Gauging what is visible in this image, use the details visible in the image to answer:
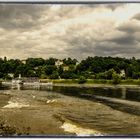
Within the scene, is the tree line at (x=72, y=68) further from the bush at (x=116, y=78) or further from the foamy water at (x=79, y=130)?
the foamy water at (x=79, y=130)

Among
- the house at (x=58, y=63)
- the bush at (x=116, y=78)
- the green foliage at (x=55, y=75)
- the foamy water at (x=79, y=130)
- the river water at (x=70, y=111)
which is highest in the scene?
the house at (x=58, y=63)

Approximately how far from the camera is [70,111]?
4.61 m

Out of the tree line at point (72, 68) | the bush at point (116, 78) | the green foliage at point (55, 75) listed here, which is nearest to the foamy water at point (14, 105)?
the tree line at point (72, 68)

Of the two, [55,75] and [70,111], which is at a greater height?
[55,75]

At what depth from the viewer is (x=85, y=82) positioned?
470 cm

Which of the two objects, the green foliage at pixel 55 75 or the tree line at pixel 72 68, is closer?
the tree line at pixel 72 68

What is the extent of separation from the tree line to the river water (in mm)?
119

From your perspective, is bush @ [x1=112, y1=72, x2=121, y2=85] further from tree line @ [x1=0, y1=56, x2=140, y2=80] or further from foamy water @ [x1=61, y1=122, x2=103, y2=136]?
foamy water @ [x1=61, y1=122, x2=103, y2=136]

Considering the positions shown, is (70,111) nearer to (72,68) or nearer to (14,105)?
(72,68)

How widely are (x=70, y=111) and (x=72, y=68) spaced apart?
38cm

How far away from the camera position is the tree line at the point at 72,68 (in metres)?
4.62

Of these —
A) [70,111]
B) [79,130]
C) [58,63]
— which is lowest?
[79,130]

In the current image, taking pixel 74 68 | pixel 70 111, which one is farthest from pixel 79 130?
pixel 74 68

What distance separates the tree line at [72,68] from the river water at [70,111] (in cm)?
12
